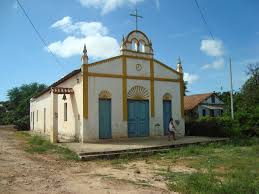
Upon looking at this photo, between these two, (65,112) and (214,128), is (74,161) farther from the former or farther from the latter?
(214,128)

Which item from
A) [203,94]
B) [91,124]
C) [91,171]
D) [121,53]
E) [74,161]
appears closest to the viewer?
[91,171]

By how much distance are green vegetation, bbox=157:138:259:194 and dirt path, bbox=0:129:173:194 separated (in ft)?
2.07

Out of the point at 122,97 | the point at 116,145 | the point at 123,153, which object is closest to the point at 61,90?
the point at 122,97

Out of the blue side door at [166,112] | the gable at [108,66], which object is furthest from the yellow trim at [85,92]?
the blue side door at [166,112]

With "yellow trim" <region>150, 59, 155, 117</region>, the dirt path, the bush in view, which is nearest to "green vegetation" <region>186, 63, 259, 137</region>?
the bush

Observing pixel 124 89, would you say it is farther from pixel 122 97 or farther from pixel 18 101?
pixel 18 101

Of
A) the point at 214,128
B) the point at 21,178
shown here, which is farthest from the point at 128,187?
the point at 214,128

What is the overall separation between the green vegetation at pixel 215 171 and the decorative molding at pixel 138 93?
5.18 meters

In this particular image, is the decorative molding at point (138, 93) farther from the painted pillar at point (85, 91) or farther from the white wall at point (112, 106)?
the painted pillar at point (85, 91)

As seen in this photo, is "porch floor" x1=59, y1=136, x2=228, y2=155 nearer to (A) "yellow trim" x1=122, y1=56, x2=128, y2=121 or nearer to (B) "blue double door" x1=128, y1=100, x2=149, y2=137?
(B) "blue double door" x1=128, y1=100, x2=149, y2=137

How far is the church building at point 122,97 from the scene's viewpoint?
18953mm

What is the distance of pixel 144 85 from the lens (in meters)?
21.0

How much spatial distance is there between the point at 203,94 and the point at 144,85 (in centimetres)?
2544

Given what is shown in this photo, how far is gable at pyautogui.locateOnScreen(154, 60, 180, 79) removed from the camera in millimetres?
21750
